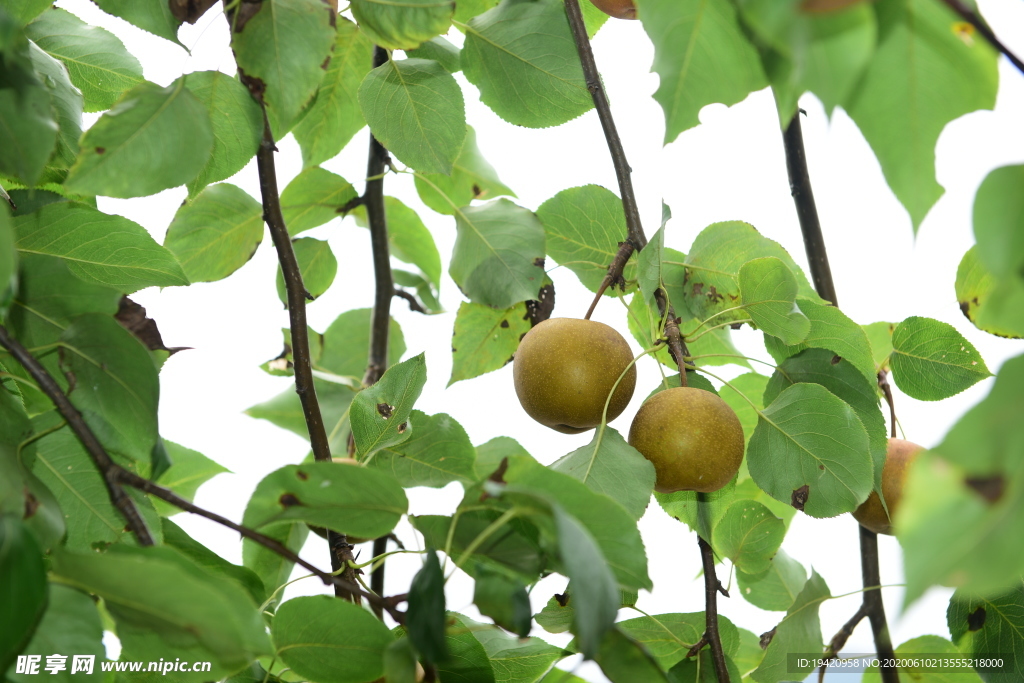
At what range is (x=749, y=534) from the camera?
704 millimetres

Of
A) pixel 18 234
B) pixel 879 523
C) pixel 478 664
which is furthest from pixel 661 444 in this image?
pixel 18 234

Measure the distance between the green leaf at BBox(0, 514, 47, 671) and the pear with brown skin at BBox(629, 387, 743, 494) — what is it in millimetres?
378

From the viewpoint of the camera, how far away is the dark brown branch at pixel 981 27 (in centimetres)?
26

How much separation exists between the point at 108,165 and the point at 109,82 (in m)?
0.29

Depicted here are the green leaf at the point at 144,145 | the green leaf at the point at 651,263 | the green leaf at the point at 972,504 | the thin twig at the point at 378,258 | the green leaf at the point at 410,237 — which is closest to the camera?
the green leaf at the point at 972,504

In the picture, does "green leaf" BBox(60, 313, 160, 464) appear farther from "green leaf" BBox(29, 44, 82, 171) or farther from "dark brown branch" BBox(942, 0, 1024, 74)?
"dark brown branch" BBox(942, 0, 1024, 74)

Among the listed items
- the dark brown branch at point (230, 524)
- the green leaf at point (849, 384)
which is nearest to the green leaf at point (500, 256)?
the green leaf at point (849, 384)

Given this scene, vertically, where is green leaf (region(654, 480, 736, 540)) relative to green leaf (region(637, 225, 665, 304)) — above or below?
below

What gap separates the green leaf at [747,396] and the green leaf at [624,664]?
0.39m

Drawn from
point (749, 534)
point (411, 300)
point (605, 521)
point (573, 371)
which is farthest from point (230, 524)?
point (411, 300)

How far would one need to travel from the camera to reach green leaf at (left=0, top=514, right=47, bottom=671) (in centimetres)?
28

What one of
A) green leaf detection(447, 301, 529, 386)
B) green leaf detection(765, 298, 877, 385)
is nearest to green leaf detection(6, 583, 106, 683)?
green leaf detection(447, 301, 529, 386)

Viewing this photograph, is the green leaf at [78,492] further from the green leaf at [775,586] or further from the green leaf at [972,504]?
the green leaf at [775,586]

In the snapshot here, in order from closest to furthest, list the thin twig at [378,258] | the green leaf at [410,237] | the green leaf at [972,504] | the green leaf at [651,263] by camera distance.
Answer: the green leaf at [972,504], the green leaf at [651,263], the thin twig at [378,258], the green leaf at [410,237]
